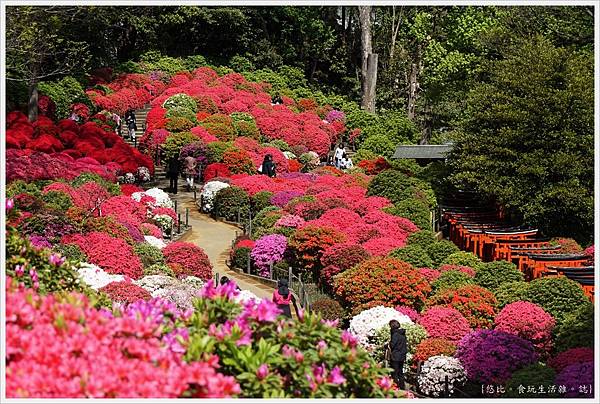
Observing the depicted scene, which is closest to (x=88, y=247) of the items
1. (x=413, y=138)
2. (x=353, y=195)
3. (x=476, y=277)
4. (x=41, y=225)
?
(x=41, y=225)

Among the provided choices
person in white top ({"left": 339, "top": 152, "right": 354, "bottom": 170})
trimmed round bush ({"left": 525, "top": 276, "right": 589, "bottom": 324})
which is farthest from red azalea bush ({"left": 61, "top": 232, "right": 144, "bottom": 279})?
person in white top ({"left": 339, "top": 152, "right": 354, "bottom": 170})

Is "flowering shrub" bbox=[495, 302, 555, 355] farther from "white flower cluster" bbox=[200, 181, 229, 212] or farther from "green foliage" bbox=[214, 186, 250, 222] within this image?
"white flower cluster" bbox=[200, 181, 229, 212]

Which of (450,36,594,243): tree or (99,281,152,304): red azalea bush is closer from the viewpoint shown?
(99,281,152,304): red azalea bush

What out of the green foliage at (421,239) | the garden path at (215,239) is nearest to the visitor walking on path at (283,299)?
the garden path at (215,239)

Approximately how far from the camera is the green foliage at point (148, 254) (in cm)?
1681

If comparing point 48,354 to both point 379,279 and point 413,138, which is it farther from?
point 413,138

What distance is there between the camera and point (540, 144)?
2273 cm

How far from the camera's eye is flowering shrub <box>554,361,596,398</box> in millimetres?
10328

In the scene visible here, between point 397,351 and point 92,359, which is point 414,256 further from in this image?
point 92,359

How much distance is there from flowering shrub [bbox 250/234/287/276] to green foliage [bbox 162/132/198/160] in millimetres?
11817

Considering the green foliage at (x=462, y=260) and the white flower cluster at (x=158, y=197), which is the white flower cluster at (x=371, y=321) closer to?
the green foliage at (x=462, y=260)

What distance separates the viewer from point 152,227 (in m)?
20.2

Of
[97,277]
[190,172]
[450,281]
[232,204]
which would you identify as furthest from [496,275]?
[190,172]

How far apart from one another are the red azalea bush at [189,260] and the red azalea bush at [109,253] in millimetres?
1131
